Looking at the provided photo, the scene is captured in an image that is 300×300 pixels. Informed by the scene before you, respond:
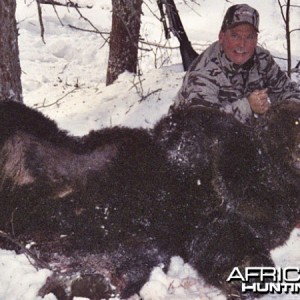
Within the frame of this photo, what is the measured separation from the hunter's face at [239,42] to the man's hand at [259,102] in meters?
0.51

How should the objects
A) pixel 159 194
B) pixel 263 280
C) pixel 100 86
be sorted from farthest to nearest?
1. pixel 100 86
2. pixel 159 194
3. pixel 263 280

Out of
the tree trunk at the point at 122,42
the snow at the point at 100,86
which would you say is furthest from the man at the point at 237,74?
the tree trunk at the point at 122,42

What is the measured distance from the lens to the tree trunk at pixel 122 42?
23.8 ft

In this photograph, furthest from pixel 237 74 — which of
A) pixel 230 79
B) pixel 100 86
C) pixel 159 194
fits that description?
pixel 100 86

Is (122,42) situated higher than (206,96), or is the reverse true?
(122,42)

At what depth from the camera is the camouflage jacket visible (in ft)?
14.4

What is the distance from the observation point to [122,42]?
296 inches

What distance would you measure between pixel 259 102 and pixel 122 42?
3.94 metres

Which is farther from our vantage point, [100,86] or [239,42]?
[100,86]

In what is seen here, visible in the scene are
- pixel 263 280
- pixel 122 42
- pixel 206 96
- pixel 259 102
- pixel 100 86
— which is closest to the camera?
pixel 263 280

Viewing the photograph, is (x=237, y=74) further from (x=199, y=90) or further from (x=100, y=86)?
(x=100, y=86)

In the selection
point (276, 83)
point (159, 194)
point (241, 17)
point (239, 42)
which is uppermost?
point (241, 17)

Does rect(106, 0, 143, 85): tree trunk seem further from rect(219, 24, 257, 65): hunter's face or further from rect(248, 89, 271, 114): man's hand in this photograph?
rect(248, 89, 271, 114): man's hand

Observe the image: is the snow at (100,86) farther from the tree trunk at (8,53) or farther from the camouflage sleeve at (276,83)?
the camouflage sleeve at (276,83)
